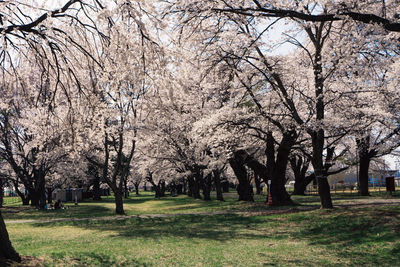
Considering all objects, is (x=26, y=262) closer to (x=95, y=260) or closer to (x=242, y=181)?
(x=95, y=260)

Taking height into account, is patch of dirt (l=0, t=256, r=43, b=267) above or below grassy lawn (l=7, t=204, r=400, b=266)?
above

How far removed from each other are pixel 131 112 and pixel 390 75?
16646 mm

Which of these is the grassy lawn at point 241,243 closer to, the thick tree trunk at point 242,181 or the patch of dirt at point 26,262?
the patch of dirt at point 26,262

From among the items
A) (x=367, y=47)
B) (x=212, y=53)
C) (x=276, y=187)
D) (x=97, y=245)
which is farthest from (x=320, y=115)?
(x=97, y=245)

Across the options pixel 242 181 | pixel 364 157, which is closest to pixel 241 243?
pixel 242 181

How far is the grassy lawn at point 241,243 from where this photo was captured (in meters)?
8.48

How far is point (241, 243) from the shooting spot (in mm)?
11172

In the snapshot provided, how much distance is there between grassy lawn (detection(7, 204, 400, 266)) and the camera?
27.8 feet

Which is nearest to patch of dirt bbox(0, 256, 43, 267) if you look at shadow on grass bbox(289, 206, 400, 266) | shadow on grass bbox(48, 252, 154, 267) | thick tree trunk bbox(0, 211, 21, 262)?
thick tree trunk bbox(0, 211, 21, 262)

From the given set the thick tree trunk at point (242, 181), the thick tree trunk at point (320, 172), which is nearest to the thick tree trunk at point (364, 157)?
the thick tree trunk at point (242, 181)

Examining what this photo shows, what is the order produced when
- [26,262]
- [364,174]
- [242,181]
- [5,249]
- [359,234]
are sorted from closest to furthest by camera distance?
1. [5,249]
2. [26,262]
3. [359,234]
4. [242,181]
5. [364,174]

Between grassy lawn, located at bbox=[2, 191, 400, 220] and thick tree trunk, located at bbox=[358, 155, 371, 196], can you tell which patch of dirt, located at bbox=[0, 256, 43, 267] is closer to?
grassy lawn, located at bbox=[2, 191, 400, 220]

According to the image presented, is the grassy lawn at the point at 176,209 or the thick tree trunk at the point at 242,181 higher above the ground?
the thick tree trunk at the point at 242,181

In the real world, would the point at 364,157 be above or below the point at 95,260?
above
